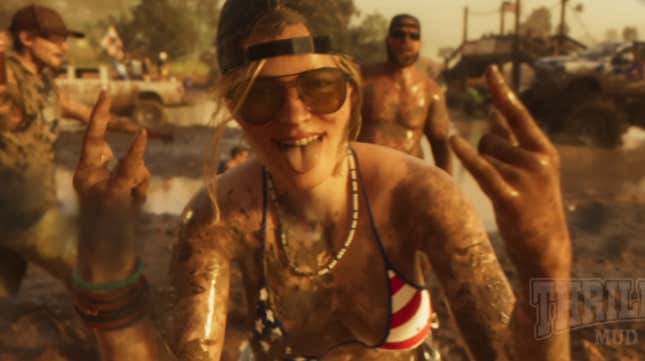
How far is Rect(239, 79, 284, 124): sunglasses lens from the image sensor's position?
1481mm

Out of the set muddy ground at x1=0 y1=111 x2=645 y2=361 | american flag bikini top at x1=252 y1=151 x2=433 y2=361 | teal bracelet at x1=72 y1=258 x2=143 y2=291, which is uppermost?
teal bracelet at x1=72 y1=258 x2=143 y2=291

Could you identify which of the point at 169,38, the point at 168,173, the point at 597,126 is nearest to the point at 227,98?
the point at 168,173

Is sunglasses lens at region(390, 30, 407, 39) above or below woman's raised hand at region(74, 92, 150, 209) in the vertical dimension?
above

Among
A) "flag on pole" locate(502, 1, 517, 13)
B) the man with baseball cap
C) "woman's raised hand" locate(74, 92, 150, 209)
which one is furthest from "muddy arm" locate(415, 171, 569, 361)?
"flag on pole" locate(502, 1, 517, 13)

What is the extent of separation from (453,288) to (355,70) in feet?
2.36

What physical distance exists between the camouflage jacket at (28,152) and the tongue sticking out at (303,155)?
2505mm

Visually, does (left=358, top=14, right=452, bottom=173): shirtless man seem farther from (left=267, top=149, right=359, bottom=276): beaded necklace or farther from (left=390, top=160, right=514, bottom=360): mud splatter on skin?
(left=390, top=160, right=514, bottom=360): mud splatter on skin

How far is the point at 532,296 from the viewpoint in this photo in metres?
1.29

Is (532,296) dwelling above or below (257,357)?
above

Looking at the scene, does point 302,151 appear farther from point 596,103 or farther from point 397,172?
point 596,103

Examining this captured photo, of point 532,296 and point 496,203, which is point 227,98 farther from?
point 532,296

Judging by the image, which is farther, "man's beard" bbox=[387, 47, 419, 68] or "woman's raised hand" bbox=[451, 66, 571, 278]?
"man's beard" bbox=[387, 47, 419, 68]

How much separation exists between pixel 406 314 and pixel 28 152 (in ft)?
9.39

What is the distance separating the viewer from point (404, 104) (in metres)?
4.41
